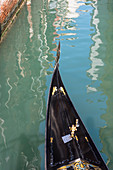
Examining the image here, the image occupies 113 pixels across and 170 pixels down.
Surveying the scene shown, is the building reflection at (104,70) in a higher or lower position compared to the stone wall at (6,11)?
lower

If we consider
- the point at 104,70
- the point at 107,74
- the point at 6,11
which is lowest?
the point at 107,74

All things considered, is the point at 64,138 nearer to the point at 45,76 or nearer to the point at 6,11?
the point at 45,76

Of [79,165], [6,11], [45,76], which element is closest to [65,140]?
[79,165]

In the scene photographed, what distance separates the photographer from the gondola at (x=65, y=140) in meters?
3.18

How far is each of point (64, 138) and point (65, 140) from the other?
5cm

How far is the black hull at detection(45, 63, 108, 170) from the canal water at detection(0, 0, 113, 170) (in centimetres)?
70

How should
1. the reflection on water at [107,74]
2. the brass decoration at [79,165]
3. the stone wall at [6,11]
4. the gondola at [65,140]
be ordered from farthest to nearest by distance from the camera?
1. the stone wall at [6,11]
2. the reflection on water at [107,74]
3. the gondola at [65,140]
4. the brass decoration at [79,165]

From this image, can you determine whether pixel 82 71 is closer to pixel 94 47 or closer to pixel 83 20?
pixel 94 47

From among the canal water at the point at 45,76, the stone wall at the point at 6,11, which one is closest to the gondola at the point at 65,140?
the canal water at the point at 45,76

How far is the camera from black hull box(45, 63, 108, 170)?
10.6 ft

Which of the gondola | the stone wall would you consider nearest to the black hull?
the gondola

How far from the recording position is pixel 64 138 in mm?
3699

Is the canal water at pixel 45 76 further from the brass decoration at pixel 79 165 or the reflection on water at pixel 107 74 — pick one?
the brass decoration at pixel 79 165

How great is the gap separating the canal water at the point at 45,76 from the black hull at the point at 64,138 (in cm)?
70
